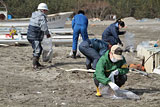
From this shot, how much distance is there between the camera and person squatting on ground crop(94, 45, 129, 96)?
5035mm

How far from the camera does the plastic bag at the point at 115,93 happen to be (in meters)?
5.30

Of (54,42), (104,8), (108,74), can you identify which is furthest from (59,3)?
(108,74)

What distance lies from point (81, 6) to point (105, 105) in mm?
59488

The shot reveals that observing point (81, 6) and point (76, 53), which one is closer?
point (76, 53)

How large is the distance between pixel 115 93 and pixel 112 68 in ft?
1.49

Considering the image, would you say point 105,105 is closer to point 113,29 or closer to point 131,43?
point 113,29

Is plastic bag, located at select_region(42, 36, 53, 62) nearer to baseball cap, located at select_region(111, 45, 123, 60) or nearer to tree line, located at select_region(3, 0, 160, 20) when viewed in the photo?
baseball cap, located at select_region(111, 45, 123, 60)

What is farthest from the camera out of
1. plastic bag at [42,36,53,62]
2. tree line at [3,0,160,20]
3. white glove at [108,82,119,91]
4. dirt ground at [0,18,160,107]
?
tree line at [3,0,160,20]

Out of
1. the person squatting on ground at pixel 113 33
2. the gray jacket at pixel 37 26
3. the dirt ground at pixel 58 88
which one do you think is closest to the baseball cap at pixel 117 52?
the dirt ground at pixel 58 88

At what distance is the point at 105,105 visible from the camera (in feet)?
16.3

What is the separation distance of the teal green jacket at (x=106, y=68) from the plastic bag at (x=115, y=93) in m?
0.22

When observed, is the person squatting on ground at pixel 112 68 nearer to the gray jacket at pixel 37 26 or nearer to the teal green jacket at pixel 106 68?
the teal green jacket at pixel 106 68

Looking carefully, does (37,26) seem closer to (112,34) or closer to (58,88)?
(58,88)

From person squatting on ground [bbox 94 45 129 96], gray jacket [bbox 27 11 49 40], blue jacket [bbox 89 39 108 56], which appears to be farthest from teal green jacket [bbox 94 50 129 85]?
gray jacket [bbox 27 11 49 40]
